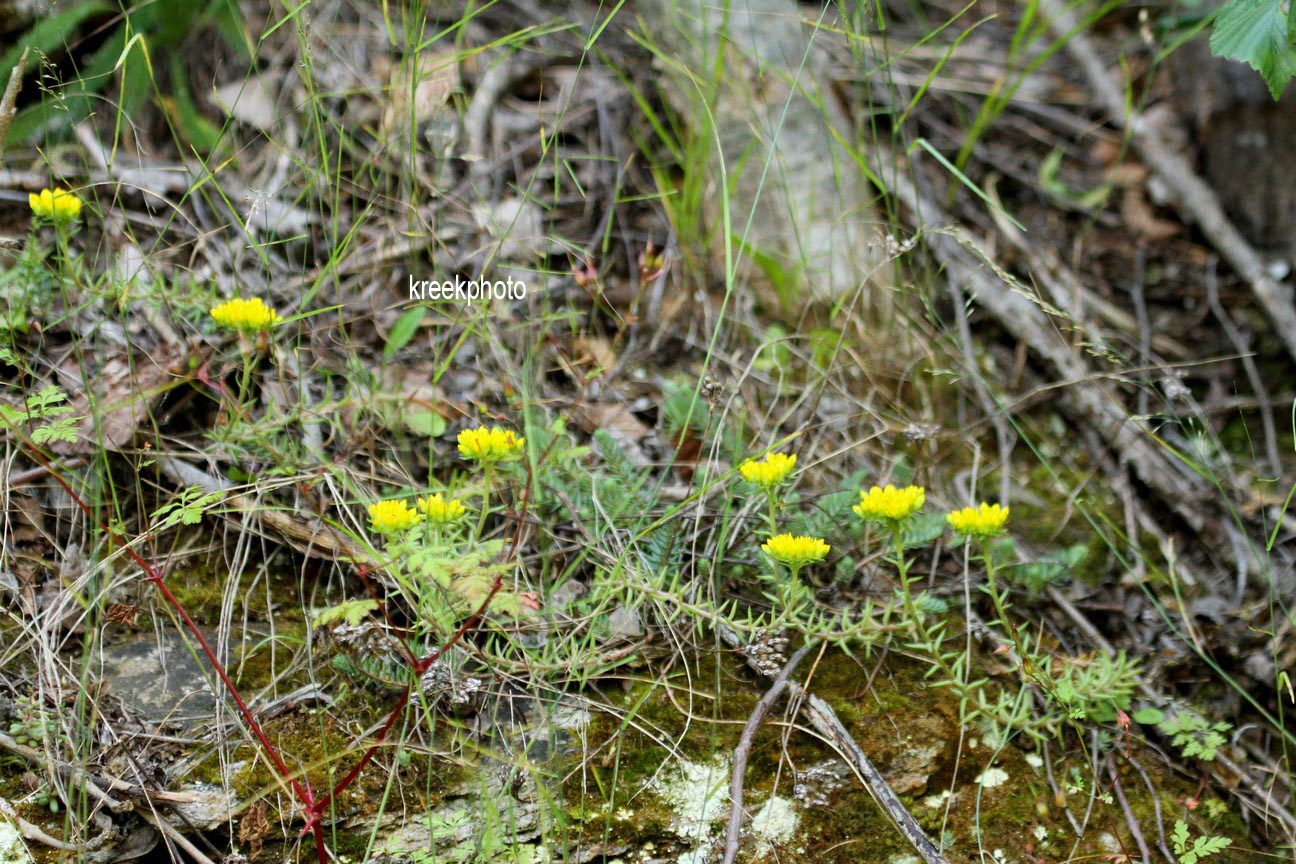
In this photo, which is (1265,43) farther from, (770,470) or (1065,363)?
(770,470)

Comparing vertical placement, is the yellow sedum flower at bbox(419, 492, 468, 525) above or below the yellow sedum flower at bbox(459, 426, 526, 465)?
below

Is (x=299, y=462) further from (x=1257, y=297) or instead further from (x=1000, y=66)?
(x=1000, y=66)

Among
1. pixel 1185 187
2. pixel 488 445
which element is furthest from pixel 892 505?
pixel 1185 187

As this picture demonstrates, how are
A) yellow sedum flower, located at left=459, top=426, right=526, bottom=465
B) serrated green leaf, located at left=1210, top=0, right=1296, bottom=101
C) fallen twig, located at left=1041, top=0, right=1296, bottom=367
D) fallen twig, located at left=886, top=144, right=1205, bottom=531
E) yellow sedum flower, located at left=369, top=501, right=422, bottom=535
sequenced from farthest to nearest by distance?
fallen twig, located at left=1041, top=0, right=1296, bottom=367
fallen twig, located at left=886, top=144, right=1205, bottom=531
serrated green leaf, located at left=1210, top=0, right=1296, bottom=101
yellow sedum flower, located at left=459, top=426, right=526, bottom=465
yellow sedum flower, located at left=369, top=501, right=422, bottom=535

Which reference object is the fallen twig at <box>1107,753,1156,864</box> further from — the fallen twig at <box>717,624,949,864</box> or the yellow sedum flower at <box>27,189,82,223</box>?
the yellow sedum flower at <box>27,189,82,223</box>

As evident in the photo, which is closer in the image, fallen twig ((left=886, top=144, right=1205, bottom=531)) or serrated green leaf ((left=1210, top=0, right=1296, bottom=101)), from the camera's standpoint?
serrated green leaf ((left=1210, top=0, right=1296, bottom=101))

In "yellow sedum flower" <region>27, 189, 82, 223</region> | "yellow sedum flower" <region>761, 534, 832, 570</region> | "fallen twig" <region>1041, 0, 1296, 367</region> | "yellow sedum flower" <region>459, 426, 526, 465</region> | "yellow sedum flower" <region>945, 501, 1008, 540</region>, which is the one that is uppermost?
"fallen twig" <region>1041, 0, 1296, 367</region>

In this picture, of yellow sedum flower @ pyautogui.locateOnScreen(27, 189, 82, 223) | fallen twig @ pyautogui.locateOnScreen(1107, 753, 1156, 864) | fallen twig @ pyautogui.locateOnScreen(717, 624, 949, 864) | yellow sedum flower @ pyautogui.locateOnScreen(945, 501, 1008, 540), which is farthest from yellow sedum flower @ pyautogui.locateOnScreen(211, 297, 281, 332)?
fallen twig @ pyautogui.locateOnScreen(1107, 753, 1156, 864)
